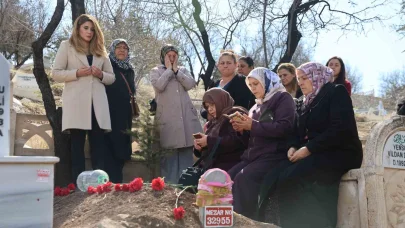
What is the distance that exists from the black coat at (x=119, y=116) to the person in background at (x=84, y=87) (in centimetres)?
25

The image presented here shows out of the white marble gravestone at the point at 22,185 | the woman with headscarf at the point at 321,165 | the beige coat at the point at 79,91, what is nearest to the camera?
the white marble gravestone at the point at 22,185

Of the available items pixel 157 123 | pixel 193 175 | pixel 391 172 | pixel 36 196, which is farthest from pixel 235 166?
pixel 36 196

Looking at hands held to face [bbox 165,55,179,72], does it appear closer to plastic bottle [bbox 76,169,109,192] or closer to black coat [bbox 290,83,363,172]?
plastic bottle [bbox 76,169,109,192]

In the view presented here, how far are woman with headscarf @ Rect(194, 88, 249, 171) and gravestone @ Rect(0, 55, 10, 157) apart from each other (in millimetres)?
2436

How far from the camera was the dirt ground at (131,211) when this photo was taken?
3.93 m

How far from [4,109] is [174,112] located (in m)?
3.73

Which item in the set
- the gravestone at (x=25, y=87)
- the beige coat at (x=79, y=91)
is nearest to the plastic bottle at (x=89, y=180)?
the beige coat at (x=79, y=91)

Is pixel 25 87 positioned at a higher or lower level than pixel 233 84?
higher

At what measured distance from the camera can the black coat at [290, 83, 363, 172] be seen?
15.9 ft

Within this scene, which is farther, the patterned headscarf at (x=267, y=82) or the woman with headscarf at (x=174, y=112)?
the woman with headscarf at (x=174, y=112)

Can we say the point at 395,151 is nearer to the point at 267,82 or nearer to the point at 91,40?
the point at 267,82

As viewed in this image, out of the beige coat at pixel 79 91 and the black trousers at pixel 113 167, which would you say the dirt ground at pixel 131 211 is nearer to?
the beige coat at pixel 79 91

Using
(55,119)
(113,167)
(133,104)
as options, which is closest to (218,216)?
(113,167)

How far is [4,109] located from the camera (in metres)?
3.64
